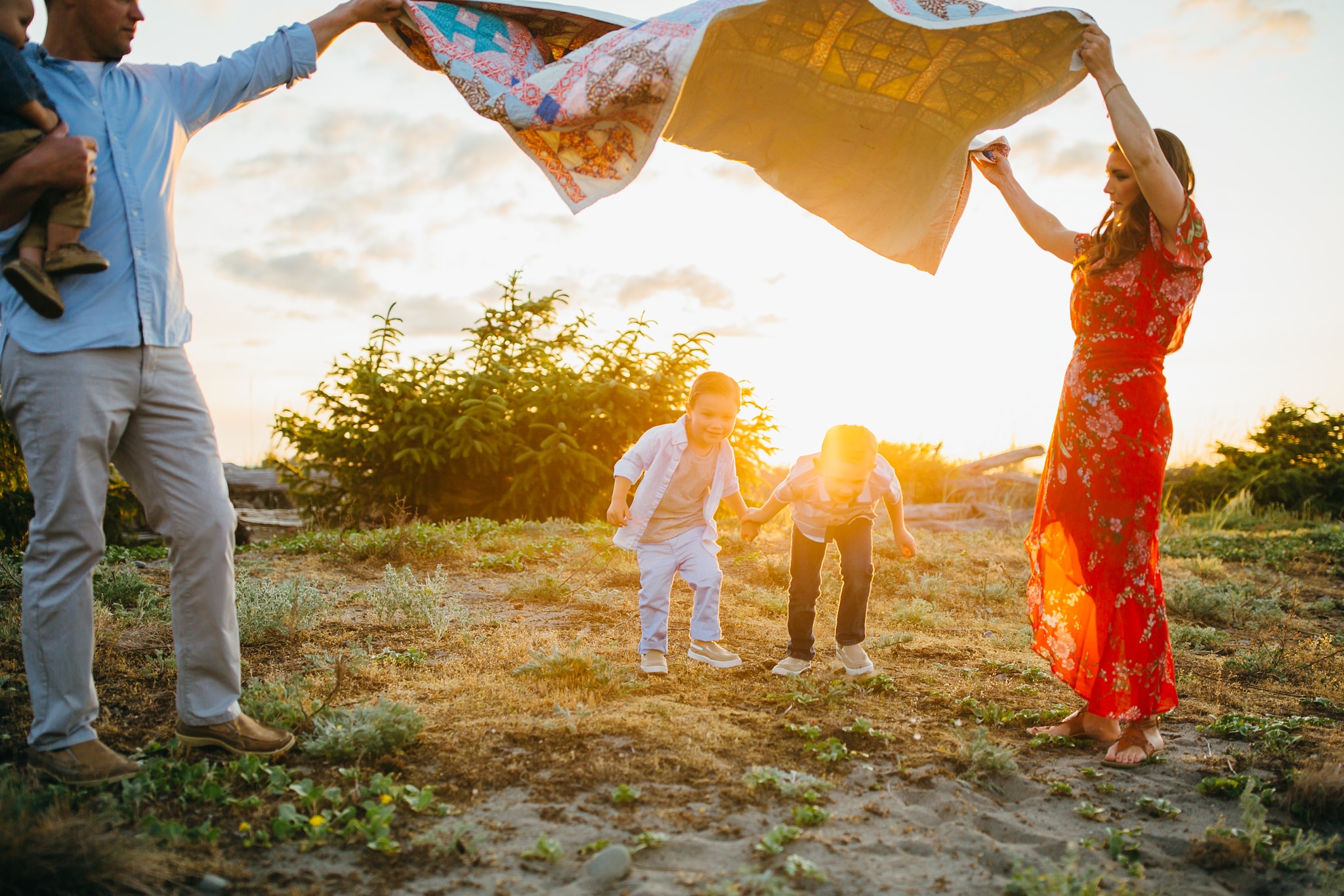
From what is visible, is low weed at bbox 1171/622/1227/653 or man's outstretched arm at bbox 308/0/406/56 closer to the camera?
man's outstretched arm at bbox 308/0/406/56

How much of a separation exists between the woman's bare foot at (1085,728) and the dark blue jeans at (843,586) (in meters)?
1.08

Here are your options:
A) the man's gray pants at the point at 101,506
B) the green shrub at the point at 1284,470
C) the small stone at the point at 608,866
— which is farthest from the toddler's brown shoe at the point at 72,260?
the green shrub at the point at 1284,470

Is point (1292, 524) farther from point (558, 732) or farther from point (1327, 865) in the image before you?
point (558, 732)

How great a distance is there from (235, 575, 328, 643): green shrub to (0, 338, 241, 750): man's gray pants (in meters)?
1.68

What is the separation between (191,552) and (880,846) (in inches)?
96.5

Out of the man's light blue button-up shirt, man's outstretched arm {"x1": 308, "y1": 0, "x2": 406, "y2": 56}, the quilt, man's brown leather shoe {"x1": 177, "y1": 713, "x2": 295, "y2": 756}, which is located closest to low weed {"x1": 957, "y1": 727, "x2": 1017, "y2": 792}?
the quilt

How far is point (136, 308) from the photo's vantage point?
2676 mm

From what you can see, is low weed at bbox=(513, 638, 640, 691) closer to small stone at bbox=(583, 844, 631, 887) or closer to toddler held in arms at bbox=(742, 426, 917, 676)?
toddler held in arms at bbox=(742, 426, 917, 676)

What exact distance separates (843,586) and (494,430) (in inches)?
236

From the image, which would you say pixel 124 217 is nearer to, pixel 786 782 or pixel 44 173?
pixel 44 173

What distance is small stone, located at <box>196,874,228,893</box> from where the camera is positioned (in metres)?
2.16

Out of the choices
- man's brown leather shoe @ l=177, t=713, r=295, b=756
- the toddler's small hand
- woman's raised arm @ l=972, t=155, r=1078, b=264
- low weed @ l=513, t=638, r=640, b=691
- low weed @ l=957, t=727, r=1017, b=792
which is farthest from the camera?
the toddler's small hand

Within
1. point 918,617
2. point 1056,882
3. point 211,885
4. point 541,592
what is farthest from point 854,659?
point 211,885

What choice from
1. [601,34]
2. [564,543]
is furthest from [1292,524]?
[601,34]
